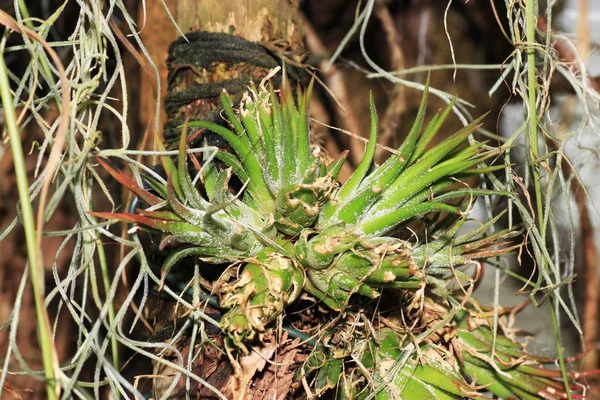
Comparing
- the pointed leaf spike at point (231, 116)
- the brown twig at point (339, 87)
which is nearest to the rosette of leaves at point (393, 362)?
the pointed leaf spike at point (231, 116)

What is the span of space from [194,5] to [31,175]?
0.55 metres

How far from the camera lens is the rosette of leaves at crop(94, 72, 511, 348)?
0.52 meters

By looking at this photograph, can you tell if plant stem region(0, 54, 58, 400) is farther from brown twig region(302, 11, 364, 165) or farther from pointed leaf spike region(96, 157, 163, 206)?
brown twig region(302, 11, 364, 165)

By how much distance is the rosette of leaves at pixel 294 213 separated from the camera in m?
0.52

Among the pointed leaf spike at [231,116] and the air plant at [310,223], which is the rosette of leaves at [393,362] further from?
the pointed leaf spike at [231,116]

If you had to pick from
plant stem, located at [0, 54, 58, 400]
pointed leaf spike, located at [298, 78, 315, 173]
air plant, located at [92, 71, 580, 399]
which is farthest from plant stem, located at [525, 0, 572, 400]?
plant stem, located at [0, 54, 58, 400]

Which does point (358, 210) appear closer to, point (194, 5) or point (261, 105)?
point (261, 105)

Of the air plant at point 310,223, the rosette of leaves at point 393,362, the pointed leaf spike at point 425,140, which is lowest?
the rosette of leaves at point 393,362

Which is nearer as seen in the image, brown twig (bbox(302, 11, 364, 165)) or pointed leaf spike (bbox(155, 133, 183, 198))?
pointed leaf spike (bbox(155, 133, 183, 198))

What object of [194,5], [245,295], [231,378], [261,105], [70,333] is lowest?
[70,333]

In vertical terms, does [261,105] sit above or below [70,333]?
Answer: above

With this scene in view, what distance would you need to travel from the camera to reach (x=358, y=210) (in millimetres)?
536

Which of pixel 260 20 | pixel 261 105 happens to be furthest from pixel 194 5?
pixel 261 105

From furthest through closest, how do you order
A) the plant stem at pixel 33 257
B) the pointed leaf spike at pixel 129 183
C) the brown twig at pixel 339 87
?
the brown twig at pixel 339 87
the pointed leaf spike at pixel 129 183
the plant stem at pixel 33 257
